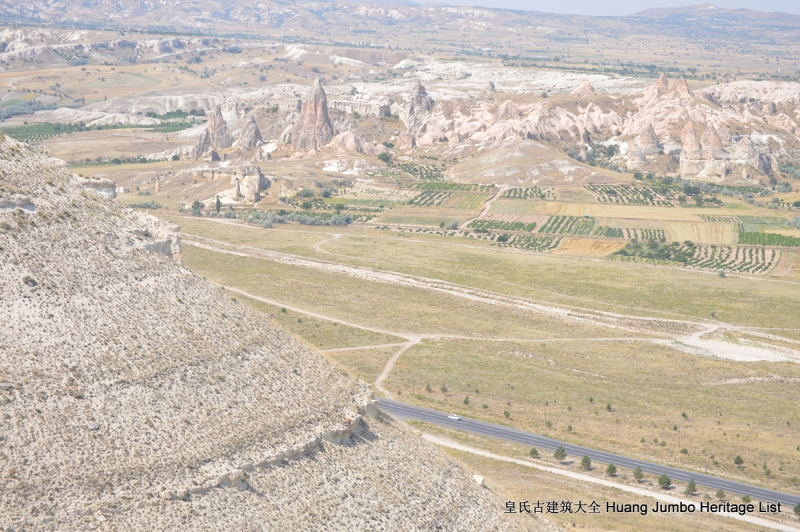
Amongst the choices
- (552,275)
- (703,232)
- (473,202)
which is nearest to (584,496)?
(552,275)

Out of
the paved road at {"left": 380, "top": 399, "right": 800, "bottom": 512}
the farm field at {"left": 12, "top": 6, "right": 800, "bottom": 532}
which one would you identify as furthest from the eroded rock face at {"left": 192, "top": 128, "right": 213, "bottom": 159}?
the paved road at {"left": 380, "top": 399, "right": 800, "bottom": 512}

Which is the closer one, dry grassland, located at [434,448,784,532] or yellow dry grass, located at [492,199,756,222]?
dry grassland, located at [434,448,784,532]

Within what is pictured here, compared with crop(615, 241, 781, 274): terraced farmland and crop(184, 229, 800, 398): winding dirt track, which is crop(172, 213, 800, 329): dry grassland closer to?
crop(184, 229, 800, 398): winding dirt track

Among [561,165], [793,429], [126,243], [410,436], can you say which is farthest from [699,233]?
[126,243]

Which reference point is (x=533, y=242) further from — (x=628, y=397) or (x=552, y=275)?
(x=628, y=397)

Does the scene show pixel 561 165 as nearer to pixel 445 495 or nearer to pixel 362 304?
pixel 362 304

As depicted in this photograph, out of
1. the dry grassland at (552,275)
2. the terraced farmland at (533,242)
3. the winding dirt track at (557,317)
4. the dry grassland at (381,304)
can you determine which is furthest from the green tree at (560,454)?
the terraced farmland at (533,242)
